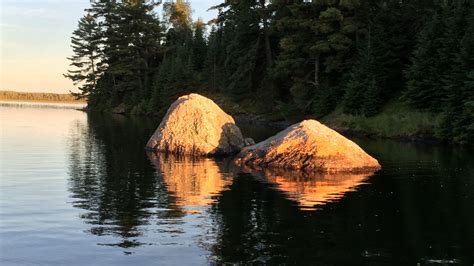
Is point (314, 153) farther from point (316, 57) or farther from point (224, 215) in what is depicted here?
point (316, 57)

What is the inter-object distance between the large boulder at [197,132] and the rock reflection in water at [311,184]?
5.87 meters

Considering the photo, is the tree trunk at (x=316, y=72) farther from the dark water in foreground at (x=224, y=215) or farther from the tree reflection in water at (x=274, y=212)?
the tree reflection in water at (x=274, y=212)

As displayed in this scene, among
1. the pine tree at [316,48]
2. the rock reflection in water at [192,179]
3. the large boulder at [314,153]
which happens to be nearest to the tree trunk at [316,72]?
the pine tree at [316,48]

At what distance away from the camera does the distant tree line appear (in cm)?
4121

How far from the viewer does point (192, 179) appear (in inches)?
786

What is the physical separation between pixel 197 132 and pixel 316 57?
3014 cm

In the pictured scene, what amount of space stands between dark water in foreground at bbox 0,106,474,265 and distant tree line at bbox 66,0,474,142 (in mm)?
18923

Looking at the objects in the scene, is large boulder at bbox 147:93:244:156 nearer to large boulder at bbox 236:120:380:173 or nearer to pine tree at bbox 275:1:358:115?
large boulder at bbox 236:120:380:173

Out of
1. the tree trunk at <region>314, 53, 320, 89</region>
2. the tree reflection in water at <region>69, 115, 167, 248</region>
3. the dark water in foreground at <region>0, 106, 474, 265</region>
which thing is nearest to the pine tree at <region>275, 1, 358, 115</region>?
the tree trunk at <region>314, 53, 320, 89</region>

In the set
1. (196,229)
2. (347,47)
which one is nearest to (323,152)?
(196,229)

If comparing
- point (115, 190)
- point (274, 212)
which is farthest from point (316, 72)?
point (274, 212)

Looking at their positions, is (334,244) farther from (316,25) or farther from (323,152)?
(316,25)

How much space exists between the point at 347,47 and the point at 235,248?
1774 inches

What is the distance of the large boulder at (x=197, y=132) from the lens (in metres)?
28.5
